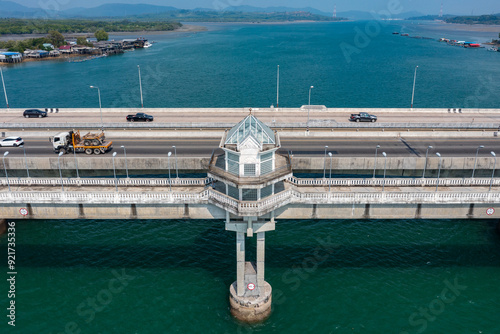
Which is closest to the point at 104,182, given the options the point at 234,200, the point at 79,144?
the point at 234,200

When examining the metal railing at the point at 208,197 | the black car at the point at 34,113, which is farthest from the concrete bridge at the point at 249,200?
the black car at the point at 34,113

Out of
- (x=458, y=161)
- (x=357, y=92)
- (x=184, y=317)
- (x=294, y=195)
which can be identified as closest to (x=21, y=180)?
(x=184, y=317)

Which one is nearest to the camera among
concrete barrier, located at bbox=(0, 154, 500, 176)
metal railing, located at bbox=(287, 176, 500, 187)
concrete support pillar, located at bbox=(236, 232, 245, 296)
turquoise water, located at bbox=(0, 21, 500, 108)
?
concrete support pillar, located at bbox=(236, 232, 245, 296)

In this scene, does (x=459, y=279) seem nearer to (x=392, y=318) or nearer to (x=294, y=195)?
(x=392, y=318)

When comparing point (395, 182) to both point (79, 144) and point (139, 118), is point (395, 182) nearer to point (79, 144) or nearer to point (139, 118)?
point (79, 144)

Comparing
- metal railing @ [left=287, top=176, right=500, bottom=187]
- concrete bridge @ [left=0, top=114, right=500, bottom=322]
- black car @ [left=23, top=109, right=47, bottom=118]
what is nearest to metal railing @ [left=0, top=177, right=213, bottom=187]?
concrete bridge @ [left=0, top=114, right=500, bottom=322]

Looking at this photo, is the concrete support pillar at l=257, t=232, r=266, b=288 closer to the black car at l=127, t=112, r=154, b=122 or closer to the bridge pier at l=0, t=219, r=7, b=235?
the bridge pier at l=0, t=219, r=7, b=235
